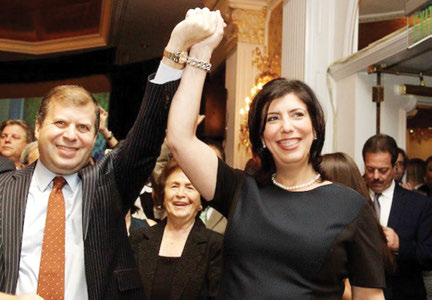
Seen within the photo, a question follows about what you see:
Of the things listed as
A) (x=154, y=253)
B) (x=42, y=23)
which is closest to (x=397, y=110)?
(x=154, y=253)

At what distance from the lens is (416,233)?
9.22 ft

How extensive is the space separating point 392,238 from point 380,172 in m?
0.50

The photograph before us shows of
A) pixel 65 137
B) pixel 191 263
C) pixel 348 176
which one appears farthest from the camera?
pixel 191 263

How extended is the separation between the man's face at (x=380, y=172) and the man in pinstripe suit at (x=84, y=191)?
1783mm

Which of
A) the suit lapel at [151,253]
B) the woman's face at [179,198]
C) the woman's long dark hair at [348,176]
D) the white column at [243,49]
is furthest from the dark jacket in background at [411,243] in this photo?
the white column at [243,49]

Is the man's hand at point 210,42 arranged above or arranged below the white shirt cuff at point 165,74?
above

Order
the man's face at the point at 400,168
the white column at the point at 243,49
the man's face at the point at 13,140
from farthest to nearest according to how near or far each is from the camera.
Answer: the white column at the point at 243,49, the man's face at the point at 13,140, the man's face at the point at 400,168

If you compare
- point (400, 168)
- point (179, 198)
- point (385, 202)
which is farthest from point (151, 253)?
point (400, 168)

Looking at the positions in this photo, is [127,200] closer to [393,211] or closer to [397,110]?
[393,211]

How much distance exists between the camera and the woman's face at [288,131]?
152 centimetres

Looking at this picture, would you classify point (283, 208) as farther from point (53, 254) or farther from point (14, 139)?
point (14, 139)

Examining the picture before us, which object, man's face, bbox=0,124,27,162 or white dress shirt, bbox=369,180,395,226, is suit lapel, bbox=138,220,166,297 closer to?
white dress shirt, bbox=369,180,395,226

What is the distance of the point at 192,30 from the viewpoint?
1.46m

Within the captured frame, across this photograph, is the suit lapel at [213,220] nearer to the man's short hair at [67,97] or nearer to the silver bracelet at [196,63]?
the man's short hair at [67,97]
